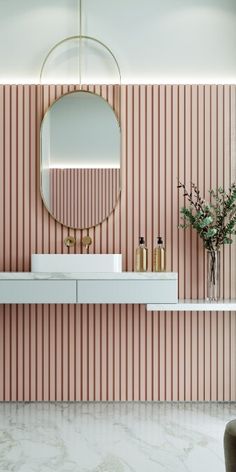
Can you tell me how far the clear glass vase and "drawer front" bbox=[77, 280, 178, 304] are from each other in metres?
0.35

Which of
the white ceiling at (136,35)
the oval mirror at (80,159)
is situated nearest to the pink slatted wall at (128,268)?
the oval mirror at (80,159)

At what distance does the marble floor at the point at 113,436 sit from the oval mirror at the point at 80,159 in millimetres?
1274

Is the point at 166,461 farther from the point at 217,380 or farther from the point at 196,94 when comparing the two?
the point at 196,94

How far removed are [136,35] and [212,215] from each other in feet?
4.58

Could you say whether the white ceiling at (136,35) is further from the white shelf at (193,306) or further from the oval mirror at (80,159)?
the white shelf at (193,306)

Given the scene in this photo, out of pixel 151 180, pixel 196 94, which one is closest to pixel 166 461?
pixel 151 180

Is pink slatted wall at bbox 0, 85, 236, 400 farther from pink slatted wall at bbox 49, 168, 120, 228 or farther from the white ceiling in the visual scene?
the white ceiling

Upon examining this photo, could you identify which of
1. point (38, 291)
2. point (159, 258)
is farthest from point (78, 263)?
point (159, 258)

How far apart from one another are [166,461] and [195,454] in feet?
0.61

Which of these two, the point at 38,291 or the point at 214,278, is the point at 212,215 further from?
the point at 38,291

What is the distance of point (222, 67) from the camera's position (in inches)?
153

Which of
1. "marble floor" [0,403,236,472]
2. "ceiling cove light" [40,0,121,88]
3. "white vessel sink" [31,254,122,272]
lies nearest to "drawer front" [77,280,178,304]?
"white vessel sink" [31,254,122,272]

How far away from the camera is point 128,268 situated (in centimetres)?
380

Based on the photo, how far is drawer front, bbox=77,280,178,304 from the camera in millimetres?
3402
